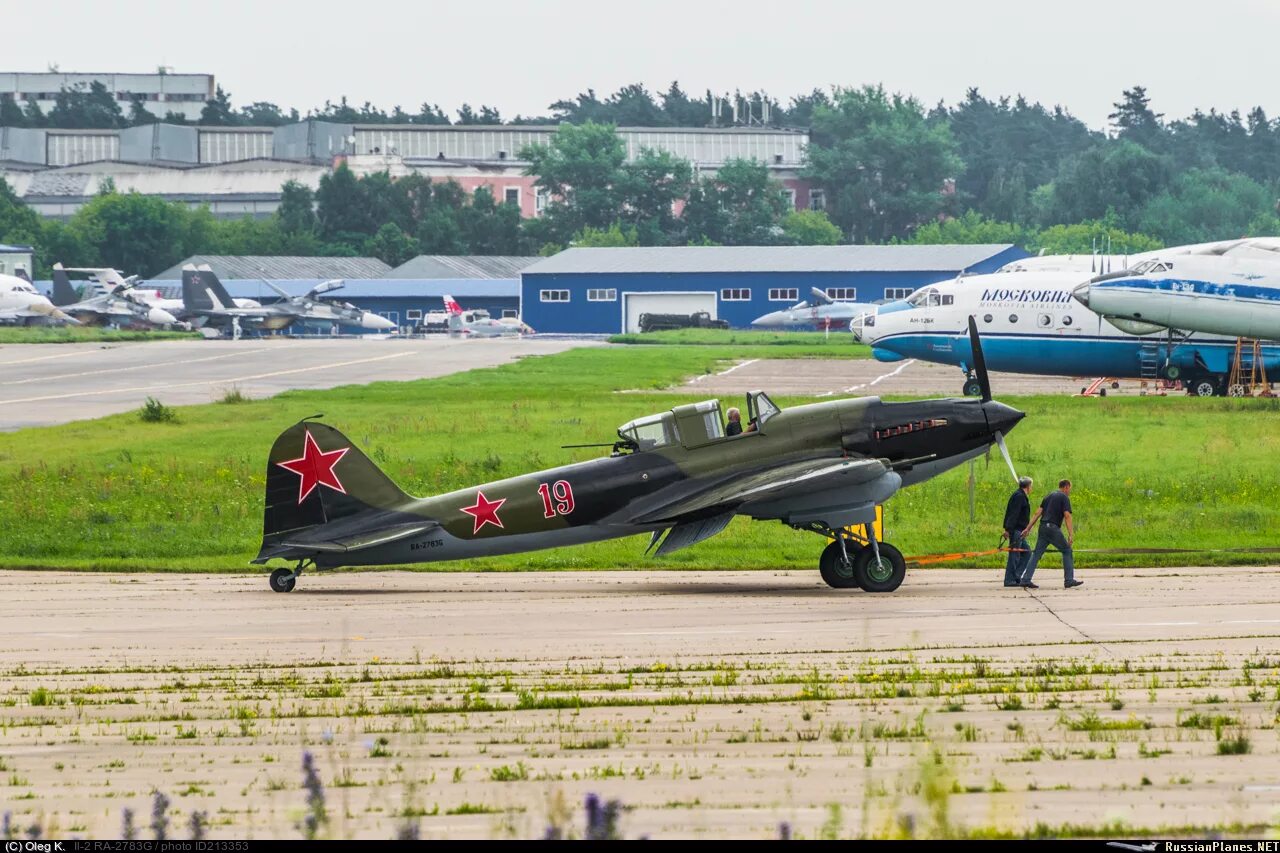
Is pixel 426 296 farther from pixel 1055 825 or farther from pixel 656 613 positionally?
pixel 1055 825

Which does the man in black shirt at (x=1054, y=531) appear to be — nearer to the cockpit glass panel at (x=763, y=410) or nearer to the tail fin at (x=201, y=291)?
the cockpit glass panel at (x=763, y=410)

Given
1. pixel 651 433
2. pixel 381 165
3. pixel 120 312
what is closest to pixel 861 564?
pixel 651 433

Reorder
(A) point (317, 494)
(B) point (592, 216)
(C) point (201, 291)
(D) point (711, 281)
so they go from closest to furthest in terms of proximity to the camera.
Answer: (A) point (317, 494), (C) point (201, 291), (D) point (711, 281), (B) point (592, 216)

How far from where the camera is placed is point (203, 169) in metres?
188

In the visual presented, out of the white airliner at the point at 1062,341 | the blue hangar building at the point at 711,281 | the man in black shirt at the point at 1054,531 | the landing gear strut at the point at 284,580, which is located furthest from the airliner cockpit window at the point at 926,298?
the blue hangar building at the point at 711,281

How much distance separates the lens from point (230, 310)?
111 meters

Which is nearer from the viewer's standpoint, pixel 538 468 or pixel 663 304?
pixel 538 468

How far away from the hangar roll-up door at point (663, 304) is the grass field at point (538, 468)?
2882 inches

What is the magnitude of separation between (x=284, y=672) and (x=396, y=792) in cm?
582

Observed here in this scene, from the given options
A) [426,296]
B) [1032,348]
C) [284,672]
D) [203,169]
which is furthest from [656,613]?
[203,169]

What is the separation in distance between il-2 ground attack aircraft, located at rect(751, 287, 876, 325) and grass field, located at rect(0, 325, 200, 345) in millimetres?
36622

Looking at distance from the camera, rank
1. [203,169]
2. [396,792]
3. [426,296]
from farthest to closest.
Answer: [203,169], [426,296], [396,792]

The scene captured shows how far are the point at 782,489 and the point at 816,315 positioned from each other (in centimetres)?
9259

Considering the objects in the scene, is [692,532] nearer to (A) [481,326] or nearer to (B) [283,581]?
(B) [283,581]
